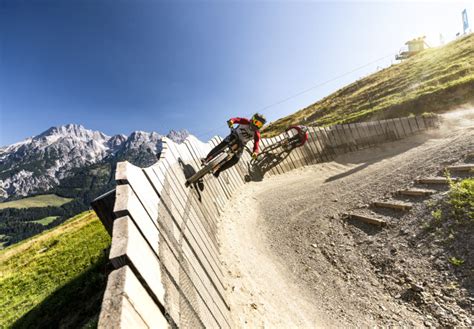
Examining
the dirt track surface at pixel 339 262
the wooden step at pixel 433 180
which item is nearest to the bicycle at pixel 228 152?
the dirt track surface at pixel 339 262

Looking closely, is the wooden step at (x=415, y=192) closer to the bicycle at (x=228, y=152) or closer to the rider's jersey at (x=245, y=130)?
the rider's jersey at (x=245, y=130)

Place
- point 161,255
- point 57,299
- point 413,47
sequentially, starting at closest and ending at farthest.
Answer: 1. point 161,255
2. point 57,299
3. point 413,47

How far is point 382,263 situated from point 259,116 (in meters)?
5.96

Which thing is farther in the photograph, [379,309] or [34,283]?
[34,283]

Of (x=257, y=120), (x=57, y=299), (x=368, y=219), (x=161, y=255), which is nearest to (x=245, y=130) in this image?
(x=257, y=120)

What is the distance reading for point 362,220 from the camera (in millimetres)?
6164

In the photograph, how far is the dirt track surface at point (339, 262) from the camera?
3.83m

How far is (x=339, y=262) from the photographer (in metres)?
5.22

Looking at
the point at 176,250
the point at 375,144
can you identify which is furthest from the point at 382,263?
the point at 375,144

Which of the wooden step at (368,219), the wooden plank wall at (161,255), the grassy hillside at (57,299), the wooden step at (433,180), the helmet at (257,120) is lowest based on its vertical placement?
the wooden step at (368,219)

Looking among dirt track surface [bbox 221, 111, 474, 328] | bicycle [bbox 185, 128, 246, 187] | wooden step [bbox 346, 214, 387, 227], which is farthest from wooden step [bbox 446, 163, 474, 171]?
bicycle [bbox 185, 128, 246, 187]

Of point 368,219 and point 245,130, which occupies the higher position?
point 245,130

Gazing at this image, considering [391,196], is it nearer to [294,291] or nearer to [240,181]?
[294,291]

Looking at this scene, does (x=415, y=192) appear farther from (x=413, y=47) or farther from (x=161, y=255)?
(x=413, y=47)
